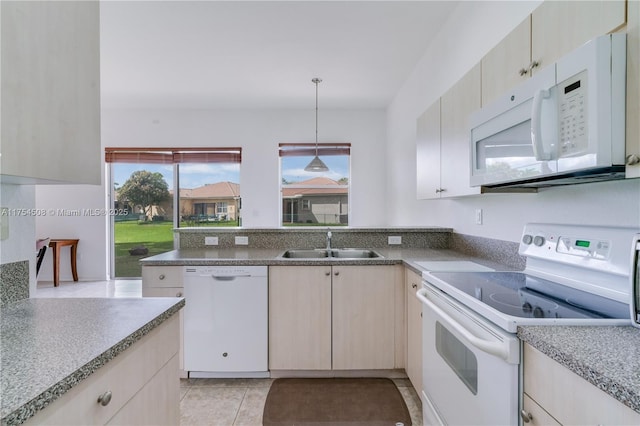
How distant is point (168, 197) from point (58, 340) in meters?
4.63

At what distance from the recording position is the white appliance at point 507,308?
3.01 ft

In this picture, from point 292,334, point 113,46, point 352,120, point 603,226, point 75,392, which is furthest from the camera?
point 352,120

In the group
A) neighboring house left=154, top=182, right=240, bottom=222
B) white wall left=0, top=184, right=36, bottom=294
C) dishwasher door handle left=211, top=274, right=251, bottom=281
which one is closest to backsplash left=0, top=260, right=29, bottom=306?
white wall left=0, top=184, right=36, bottom=294

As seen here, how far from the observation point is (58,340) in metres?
0.81

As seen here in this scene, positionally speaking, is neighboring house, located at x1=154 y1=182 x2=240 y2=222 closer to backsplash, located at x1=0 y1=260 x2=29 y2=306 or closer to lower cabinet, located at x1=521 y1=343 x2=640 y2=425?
backsplash, located at x1=0 y1=260 x2=29 y2=306

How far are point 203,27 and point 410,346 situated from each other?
2.97 meters

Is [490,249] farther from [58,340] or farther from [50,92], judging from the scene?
[50,92]

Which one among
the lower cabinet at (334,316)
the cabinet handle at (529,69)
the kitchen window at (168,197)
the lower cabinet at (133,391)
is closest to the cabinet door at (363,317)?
the lower cabinet at (334,316)

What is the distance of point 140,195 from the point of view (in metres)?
5.04

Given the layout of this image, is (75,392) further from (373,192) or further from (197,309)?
(373,192)

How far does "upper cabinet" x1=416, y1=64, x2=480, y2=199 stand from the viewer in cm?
166

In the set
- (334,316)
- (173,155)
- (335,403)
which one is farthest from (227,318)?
(173,155)

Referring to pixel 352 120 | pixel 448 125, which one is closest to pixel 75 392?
pixel 448 125

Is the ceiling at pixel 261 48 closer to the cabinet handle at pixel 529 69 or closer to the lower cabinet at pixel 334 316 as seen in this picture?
the cabinet handle at pixel 529 69
